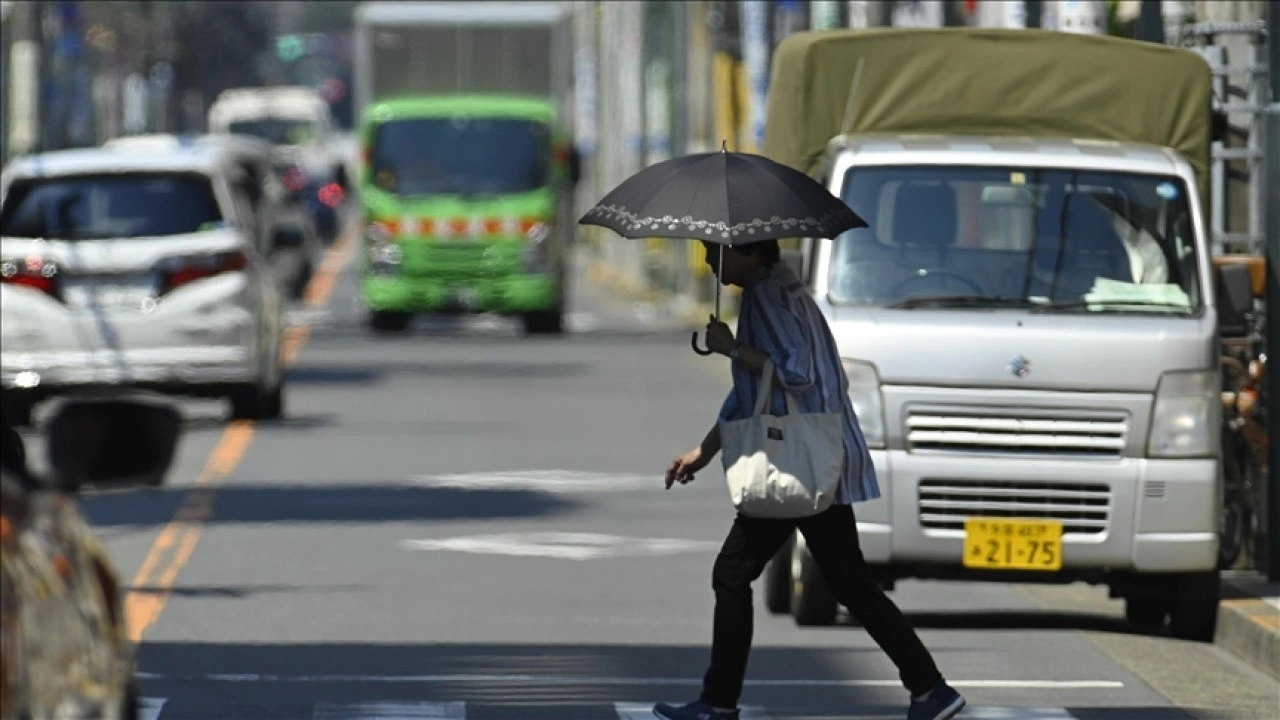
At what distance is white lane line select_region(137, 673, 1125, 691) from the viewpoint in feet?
36.9

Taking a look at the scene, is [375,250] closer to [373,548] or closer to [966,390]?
[373,548]

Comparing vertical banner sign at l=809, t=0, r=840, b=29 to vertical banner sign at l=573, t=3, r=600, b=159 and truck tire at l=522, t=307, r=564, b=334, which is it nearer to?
truck tire at l=522, t=307, r=564, b=334

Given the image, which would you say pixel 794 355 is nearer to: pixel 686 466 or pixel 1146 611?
pixel 686 466

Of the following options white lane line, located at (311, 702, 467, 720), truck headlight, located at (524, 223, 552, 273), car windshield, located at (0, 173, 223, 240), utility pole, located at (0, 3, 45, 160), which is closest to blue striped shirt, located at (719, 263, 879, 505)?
white lane line, located at (311, 702, 467, 720)

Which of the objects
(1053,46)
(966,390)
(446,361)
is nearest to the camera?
(966,390)

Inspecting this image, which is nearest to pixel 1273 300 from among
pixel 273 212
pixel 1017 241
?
pixel 1017 241

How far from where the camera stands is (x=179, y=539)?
52.6 feet

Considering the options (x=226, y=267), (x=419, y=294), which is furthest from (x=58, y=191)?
(x=419, y=294)

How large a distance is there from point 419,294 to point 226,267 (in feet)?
44.1

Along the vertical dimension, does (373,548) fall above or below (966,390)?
below

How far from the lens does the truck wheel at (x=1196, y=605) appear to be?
41.8ft

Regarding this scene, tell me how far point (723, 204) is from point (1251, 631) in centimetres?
349

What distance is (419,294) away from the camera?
117 feet

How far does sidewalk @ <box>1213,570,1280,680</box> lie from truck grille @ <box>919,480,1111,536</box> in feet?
2.21
